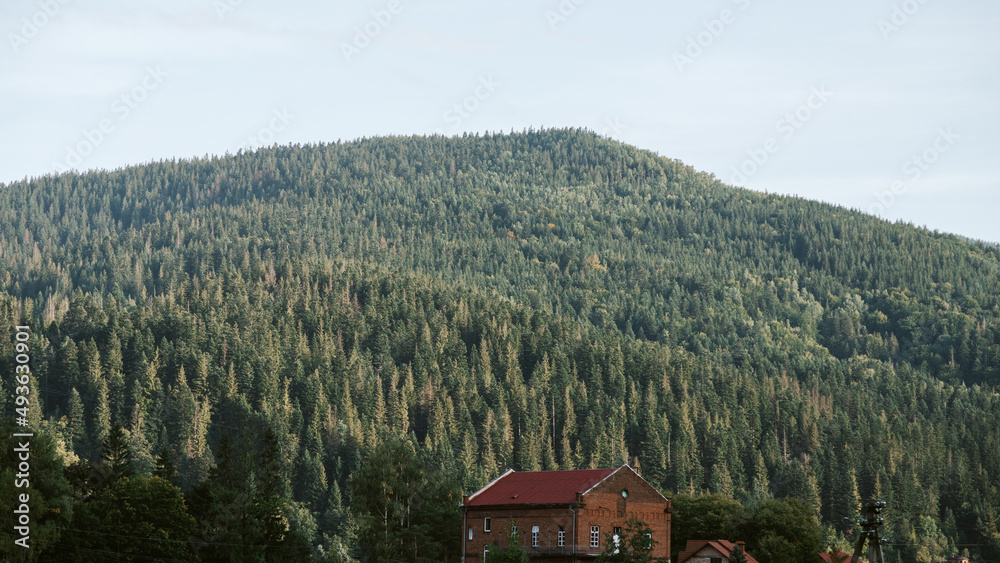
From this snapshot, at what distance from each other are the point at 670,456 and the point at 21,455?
4847 inches

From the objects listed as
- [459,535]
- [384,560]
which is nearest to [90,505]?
[384,560]

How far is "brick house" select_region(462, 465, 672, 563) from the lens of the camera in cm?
10000

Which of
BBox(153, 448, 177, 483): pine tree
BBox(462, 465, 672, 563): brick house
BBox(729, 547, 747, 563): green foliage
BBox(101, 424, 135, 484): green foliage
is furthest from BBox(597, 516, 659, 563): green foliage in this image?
BBox(101, 424, 135, 484): green foliage

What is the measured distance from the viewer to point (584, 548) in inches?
3917

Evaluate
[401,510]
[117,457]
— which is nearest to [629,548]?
[401,510]

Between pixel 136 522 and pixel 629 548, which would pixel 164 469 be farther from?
pixel 629 548

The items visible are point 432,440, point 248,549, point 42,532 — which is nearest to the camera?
point 42,532

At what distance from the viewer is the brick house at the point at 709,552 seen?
10950 centimetres

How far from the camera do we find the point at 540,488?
104688 millimetres

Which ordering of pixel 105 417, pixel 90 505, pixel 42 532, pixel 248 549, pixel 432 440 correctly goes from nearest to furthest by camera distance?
pixel 42 532
pixel 90 505
pixel 248 549
pixel 105 417
pixel 432 440

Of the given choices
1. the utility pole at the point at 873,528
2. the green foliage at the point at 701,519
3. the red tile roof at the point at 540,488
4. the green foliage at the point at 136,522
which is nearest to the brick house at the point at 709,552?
the red tile roof at the point at 540,488

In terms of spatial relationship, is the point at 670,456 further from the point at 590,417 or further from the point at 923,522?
the point at 923,522

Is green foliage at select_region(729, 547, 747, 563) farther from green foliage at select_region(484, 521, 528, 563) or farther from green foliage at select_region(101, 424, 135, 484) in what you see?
green foliage at select_region(101, 424, 135, 484)

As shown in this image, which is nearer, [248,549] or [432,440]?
[248,549]
